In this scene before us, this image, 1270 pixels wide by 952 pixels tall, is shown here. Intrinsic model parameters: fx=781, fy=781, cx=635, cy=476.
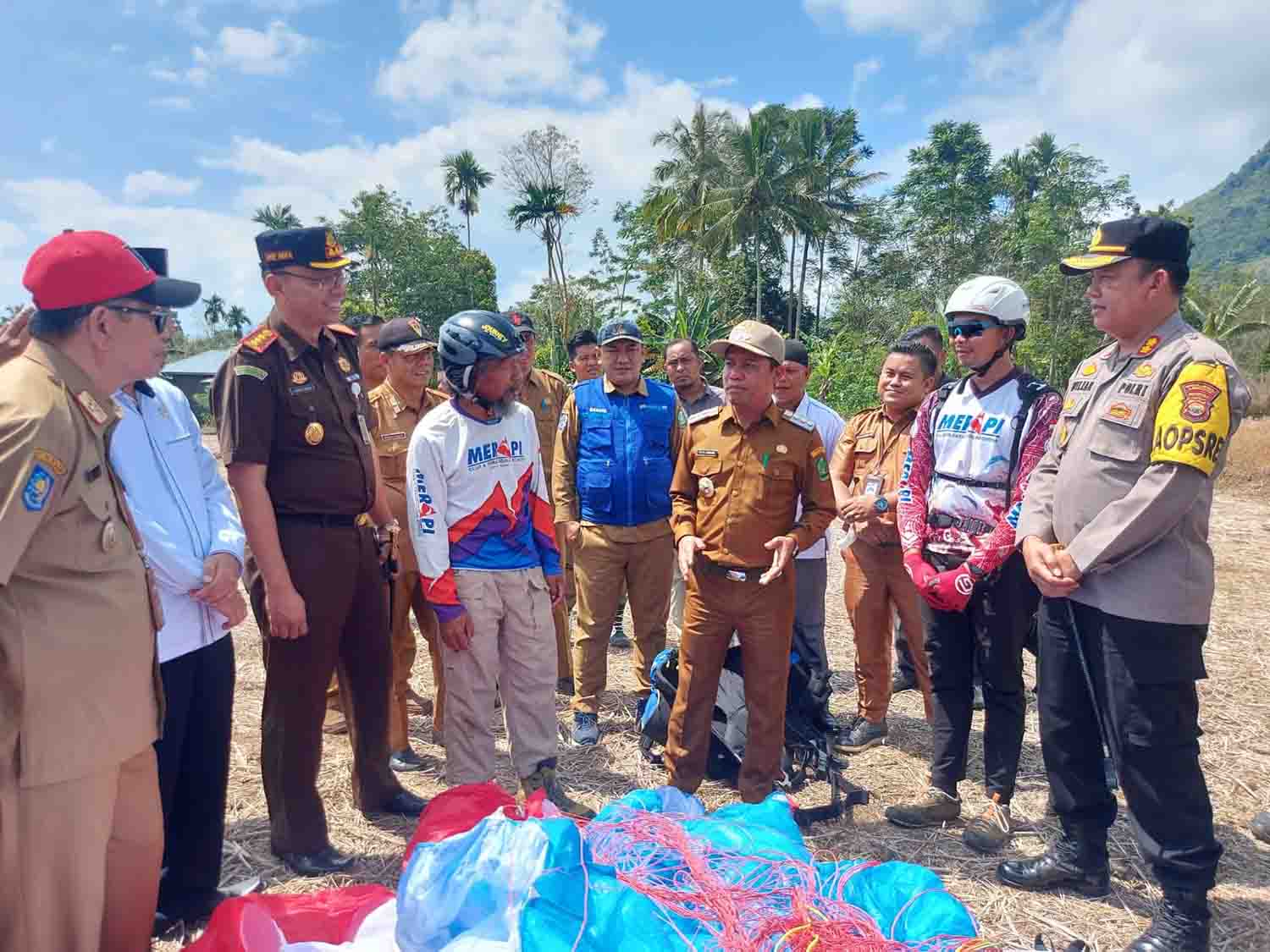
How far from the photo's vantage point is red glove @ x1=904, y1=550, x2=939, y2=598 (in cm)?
357

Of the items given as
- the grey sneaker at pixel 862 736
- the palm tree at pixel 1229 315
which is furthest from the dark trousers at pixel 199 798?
the palm tree at pixel 1229 315

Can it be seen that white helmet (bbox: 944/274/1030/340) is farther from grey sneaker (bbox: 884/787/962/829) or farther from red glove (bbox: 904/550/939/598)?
grey sneaker (bbox: 884/787/962/829)

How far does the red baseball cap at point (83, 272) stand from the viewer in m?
2.12

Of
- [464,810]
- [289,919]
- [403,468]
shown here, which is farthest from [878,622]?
[289,919]

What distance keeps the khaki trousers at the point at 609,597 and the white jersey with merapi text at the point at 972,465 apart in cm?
172

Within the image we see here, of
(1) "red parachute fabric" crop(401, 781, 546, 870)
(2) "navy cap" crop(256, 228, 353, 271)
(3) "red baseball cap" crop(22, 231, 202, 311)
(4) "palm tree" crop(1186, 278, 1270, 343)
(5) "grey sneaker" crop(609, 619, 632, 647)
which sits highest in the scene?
(4) "palm tree" crop(1186, 278, 1270, 343)

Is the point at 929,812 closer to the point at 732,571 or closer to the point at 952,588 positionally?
the point at 952,588

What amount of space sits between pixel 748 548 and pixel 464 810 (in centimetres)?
164

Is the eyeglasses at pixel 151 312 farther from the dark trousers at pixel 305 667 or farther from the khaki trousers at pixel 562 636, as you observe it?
the khaki trousers at pixel 562 636

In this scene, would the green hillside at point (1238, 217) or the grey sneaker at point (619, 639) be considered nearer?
the grey sneaker at point (619, 639)

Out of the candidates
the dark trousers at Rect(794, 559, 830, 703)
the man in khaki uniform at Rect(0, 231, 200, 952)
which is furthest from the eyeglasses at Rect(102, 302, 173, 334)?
the dark trousers at Rect(794, 559, 830, 703)

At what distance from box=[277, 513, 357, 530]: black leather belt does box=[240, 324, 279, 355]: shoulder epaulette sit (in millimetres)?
676

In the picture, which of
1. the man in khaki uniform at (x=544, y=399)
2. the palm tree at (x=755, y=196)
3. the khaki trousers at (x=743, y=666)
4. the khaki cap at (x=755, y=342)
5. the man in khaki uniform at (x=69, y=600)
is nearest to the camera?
the man in khaki uniform at (x=69, y=600)

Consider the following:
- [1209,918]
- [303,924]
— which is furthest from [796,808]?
[303,924]
